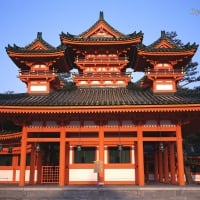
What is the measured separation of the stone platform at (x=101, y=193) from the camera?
16828 mm

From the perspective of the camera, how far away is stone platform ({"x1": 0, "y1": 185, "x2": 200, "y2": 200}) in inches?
663

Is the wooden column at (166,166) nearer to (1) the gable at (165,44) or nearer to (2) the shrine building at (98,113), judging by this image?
(2) the shrine building at (98,113)

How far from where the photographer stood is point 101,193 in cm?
1706

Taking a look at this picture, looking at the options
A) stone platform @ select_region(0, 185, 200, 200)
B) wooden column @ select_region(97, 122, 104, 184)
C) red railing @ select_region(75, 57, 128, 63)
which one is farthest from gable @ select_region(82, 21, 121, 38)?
stone platform @ select_region(0, 185, 200, 200)

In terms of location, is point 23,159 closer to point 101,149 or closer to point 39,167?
point 39,167

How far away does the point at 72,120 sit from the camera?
779 inches

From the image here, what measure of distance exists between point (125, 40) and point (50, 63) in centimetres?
667

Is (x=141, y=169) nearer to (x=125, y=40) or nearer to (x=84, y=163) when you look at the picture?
(x=84, y=163)

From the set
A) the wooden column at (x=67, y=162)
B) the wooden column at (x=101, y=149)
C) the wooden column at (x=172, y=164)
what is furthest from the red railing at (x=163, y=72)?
the wooden column at (x=67, y=162)

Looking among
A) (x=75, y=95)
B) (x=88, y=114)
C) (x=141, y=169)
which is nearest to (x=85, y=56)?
(x=75, y=95)

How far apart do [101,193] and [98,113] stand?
528cm

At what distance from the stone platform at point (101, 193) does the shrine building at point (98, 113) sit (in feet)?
4.30

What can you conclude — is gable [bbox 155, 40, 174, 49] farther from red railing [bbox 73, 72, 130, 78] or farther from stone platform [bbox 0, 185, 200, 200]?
stone platform [bbox 0, 185, 200, 200]

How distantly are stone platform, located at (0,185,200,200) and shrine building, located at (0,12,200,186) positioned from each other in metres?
1.31
